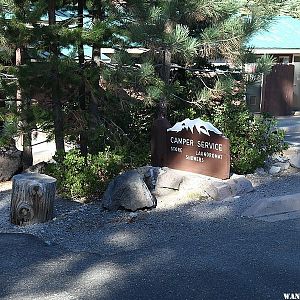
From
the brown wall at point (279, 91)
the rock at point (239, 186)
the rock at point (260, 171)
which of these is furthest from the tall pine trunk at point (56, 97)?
the brown wall at point (279, 91)

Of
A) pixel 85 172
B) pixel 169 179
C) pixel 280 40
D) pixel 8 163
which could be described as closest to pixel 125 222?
pixel 169 179

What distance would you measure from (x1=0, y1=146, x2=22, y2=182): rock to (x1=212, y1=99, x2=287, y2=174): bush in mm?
3975

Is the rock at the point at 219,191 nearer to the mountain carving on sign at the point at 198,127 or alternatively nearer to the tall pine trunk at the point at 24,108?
the mountain carving on sign at the point at 198,127

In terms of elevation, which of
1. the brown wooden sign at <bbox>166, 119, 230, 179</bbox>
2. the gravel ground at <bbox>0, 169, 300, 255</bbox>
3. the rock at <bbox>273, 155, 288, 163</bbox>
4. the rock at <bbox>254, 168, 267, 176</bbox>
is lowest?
the gravel ground at <bbox>0, 169, 300, 255</bbox>

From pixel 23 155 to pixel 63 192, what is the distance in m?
2.63

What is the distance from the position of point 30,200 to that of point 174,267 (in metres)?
2.80

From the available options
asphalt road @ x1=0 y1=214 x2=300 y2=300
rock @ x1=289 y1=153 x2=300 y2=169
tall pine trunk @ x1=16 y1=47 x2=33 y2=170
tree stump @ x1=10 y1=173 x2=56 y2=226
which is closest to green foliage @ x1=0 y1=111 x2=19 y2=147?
tall pine trunk @ x1=16 y1=47 x2=33 y2=170

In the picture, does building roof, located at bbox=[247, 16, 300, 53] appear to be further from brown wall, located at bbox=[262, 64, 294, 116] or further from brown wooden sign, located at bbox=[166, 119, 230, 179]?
brown wooden sign, located at bbox=[166, 119, 230, 179]

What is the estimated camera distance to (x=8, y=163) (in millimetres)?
10969

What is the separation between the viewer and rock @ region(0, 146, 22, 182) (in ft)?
35.7

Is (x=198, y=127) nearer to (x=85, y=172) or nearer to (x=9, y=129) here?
(x=85, y=172)

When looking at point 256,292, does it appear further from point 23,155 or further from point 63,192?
point 23,155

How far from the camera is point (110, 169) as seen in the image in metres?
8.84

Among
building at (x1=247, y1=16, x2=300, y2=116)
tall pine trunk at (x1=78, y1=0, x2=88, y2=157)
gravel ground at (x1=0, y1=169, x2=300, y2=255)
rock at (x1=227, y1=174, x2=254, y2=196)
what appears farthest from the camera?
building at (x1=247, y1=16, x2=300, y2=116)
